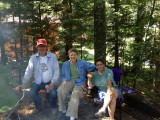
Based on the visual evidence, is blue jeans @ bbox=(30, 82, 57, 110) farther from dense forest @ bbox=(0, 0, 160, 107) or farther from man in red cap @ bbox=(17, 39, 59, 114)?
dense forest @ bbox=(0, 0, 160, 107)

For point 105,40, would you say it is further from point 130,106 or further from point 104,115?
point 104,115

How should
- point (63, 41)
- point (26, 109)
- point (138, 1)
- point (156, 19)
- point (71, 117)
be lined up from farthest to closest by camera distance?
1. point (63, 41)
2. point (138, 1)
3. point (156, 19)
4. point (26, 109)
5. point (71, 117)

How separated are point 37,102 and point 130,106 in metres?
2.26

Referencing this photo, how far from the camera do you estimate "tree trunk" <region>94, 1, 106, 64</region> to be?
7559 mm

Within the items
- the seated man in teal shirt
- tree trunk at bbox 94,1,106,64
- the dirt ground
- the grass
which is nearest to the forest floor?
the dirt ground

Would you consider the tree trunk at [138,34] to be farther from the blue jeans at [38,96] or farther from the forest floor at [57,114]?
the blue jeans at [38,96]

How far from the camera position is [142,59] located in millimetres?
7312

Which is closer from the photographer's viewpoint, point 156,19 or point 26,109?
point 26,109


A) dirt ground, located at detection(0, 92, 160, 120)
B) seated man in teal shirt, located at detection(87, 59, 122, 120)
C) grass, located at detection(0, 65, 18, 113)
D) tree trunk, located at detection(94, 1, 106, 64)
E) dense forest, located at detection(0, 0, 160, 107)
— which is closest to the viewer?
seated man in teal shirt, located at detection(87, 59, 122, 120)

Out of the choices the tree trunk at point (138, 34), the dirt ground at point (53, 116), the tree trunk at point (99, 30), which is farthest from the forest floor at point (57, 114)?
the tree trunk at point (99, 30)

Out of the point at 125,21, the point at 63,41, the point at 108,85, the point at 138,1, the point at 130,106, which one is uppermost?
the point at 138,1

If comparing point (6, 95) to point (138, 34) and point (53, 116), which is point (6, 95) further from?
point (138, 34)

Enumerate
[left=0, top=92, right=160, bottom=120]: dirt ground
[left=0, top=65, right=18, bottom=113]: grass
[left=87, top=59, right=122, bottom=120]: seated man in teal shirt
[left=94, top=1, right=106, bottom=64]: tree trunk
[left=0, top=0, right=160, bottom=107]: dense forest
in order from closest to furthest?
1. [left=87, top=59, right=122, bottom=120]: seated man in teal shirt
2. [left=0, top=65, right=18, bottom=113]: grass
3. [left=0, top=92, right=160, bottom=120]: dirt ground
4. [left=0, top=0, right=160, bottom=107]: dense forest
5. [left=94, top=1, right=106, bottom=64]: tree trunk

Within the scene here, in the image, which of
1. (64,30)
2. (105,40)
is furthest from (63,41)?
(105,40)
